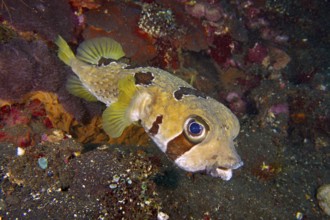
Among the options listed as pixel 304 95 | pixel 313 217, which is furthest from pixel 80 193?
pixel 304 95

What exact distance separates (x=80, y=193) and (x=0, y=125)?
1.92 meters

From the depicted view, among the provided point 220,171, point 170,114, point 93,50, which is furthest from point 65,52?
point 220,171

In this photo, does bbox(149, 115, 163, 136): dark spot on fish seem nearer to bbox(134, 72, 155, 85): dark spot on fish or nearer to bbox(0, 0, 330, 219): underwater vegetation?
bbox(134, 72, 155, 85): dark spot on fish

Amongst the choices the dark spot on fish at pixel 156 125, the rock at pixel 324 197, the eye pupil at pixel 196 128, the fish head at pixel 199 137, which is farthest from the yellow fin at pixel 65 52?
the rock at pixel 324 197

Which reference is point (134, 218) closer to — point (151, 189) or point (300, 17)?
point (151, 189)

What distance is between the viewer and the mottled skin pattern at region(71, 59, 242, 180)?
8.83 feet

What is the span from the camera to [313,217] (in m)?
5.12

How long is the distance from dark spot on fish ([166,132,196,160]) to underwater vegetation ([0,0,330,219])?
2.45 feet

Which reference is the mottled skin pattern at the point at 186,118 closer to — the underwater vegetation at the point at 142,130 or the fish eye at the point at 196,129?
the fish eye at the point at 196,129

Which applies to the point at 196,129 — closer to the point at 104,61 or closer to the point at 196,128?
the point at 196,128

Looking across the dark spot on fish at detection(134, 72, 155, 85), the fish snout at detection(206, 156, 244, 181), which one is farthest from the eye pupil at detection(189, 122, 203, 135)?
the dark spot on fish at detection(134, 72, 155, 85)

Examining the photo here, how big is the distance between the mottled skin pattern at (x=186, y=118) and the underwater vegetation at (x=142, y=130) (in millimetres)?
803

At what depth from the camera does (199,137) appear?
105 inches

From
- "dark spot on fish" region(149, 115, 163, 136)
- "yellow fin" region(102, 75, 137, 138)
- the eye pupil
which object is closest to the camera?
the eye pupil
